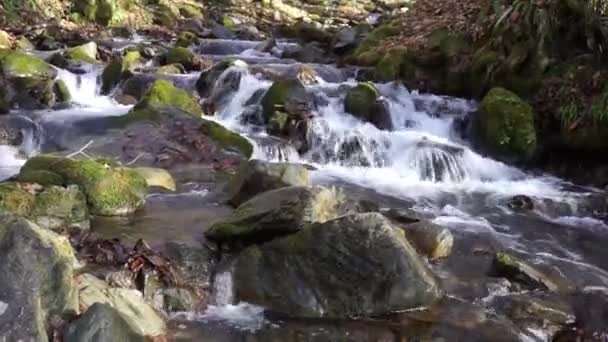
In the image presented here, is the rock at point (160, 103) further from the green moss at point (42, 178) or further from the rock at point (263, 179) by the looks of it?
the green moss at point (42, 178)

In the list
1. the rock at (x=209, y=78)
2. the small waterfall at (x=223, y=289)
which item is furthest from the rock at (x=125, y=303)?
the rock at (x=209, y=78)

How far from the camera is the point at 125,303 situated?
5180mm

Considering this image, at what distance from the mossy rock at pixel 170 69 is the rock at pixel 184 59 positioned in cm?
31

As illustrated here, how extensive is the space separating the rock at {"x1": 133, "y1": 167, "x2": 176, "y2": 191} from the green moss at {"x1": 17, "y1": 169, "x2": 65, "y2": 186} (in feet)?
3.96

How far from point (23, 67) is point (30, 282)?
30.1ft

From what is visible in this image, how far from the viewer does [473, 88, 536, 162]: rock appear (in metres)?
11.0

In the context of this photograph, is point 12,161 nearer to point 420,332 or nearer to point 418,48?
point 420,332

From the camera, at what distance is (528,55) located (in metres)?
12.1

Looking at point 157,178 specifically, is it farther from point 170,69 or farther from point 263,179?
point 170,69

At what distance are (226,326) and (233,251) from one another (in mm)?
1135

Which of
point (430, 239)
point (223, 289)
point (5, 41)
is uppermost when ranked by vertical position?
point (5, 41)

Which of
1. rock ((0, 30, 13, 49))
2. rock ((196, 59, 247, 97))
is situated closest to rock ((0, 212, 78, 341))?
rock ((196, 59, 247, 97))

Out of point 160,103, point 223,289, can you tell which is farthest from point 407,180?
point 223,289

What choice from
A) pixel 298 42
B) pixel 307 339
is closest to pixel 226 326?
pixel 307 339
